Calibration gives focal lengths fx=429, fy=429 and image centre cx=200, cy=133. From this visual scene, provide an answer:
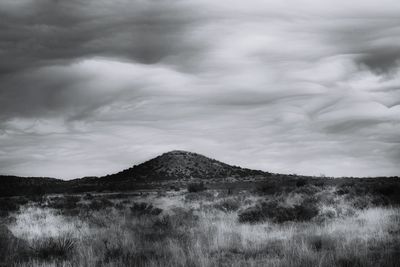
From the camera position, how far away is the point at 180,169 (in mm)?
118812

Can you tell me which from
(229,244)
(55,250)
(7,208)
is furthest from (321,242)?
(7,208)

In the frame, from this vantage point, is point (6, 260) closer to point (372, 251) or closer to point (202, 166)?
point (372, 251)

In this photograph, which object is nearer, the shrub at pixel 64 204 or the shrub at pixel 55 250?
the shrub at pixel 55 250

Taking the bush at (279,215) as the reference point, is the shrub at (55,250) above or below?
below

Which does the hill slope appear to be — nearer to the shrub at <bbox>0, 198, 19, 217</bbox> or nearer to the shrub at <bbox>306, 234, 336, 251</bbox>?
the shrub at <bbox>0, 198, 19, 217</bbox>

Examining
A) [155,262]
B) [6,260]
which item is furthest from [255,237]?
[6,260]

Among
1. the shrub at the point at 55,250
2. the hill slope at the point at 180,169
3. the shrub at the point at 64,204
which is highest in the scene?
the hill slope at the point at 180,169

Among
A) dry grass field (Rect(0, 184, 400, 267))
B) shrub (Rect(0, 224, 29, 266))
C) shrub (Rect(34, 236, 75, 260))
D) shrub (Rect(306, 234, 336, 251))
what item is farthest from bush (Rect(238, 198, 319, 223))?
shrub (Rect(0, 224, 29, 266))

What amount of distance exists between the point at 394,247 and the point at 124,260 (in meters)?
5.28

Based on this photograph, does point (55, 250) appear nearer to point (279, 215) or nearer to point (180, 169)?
point (279, 215)

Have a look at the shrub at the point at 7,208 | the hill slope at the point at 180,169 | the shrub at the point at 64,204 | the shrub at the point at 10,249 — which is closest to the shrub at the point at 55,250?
the shrub at the point at 10,249

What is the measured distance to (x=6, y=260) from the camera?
8.01 meters

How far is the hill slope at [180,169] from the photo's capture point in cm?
11594

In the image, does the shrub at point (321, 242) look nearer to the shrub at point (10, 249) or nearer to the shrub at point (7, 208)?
the shrub at point (10, 249)
